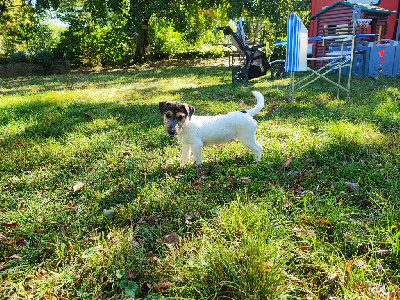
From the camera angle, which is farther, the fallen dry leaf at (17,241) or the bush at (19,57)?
the bush at (19,57)

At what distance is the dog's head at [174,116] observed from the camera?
3.48m

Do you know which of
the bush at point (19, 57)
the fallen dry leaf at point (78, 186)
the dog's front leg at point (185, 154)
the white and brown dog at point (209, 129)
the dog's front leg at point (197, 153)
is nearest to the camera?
the fallen dry leaf at point (78, 186)

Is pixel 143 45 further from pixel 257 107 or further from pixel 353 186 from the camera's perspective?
pixel 353 186

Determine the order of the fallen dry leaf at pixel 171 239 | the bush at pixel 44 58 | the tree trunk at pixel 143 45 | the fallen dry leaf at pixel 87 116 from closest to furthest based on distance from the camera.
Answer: the fallen dry leaf at pixel 171 239 → the fallen dry leaf at pixel 87 116 → the bush at pixel 44 58 → the tree trunk at pixel 143 45

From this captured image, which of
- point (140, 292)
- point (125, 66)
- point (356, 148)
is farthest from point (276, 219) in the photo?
point (125, 66)

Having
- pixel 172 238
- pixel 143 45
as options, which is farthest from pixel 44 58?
pixel 172 238

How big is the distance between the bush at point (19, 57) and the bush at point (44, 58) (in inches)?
19.1

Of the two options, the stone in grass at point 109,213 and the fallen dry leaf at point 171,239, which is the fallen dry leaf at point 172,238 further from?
the stone in grass at point 109,213

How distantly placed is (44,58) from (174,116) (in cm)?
1643

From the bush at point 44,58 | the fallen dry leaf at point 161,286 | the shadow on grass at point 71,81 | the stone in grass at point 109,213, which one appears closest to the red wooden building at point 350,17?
the shadow on grass at point 71,81

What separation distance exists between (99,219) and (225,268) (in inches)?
58.6

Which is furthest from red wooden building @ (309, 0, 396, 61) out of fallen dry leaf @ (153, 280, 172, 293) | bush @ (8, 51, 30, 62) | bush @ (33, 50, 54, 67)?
bush @ (8, 51, 30, 62)

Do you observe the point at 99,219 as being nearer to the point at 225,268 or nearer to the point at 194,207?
the point at 194,207

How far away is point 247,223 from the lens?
2.53m
